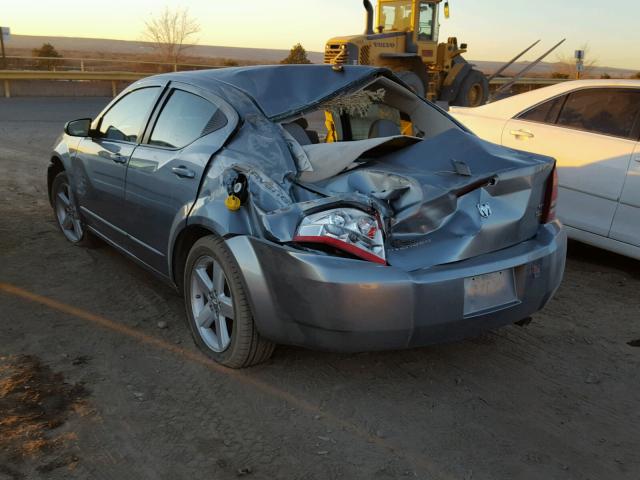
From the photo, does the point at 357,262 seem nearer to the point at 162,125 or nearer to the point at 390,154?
the point at 390,154

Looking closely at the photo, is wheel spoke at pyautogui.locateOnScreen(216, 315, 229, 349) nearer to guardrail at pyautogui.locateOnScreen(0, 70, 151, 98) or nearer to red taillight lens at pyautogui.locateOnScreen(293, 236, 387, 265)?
red taillight lens at pyautogui.locateOnScreen(293, 236, 387, 265)

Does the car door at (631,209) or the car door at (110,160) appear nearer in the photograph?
the car door at (110,160)

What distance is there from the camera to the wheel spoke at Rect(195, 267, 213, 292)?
→ 360 centimetres

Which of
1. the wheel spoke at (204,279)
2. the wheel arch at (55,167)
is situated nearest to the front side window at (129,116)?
the wheel arch at (55,167)

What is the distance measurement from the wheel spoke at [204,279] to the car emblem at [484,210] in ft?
4.98

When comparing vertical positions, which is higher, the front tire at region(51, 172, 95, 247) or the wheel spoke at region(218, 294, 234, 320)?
the wheel spoke at region(218, 294, 234, 320)

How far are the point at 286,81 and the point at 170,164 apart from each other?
88 centimetres

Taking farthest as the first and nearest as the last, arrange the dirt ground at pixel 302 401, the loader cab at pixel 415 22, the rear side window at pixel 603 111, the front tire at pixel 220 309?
1. the loader cab at pixel 415 22
2. the rear side window at pixel 603 111
3. the front tire at pixel 220 309
4. the dirt ground at pixel 302 401

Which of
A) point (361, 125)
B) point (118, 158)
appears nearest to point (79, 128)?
point (118, 158)

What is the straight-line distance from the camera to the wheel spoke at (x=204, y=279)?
11.8 ft

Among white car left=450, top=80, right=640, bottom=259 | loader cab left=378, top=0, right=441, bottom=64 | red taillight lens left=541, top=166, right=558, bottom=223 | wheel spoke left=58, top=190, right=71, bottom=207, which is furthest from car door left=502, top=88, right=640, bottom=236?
loader cab left=378, top=0, right=441, bottom=64

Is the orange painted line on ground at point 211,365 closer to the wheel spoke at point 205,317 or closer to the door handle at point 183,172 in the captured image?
the wheel spoke at point 205,317

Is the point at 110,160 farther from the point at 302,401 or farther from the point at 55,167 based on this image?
the point at 302,401

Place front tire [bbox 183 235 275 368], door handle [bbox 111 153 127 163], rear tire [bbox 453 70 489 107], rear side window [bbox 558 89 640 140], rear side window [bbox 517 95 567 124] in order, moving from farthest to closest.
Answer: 1. rear tire [bbox 453 70 489 107]
2. rear side window [bbox 517 95 567 124]
3. rear side window [bbox 558 89 640 140]
4. door handle [bbox 111 153 127 163]
5. front tire [bbox 183 235 275 368]
